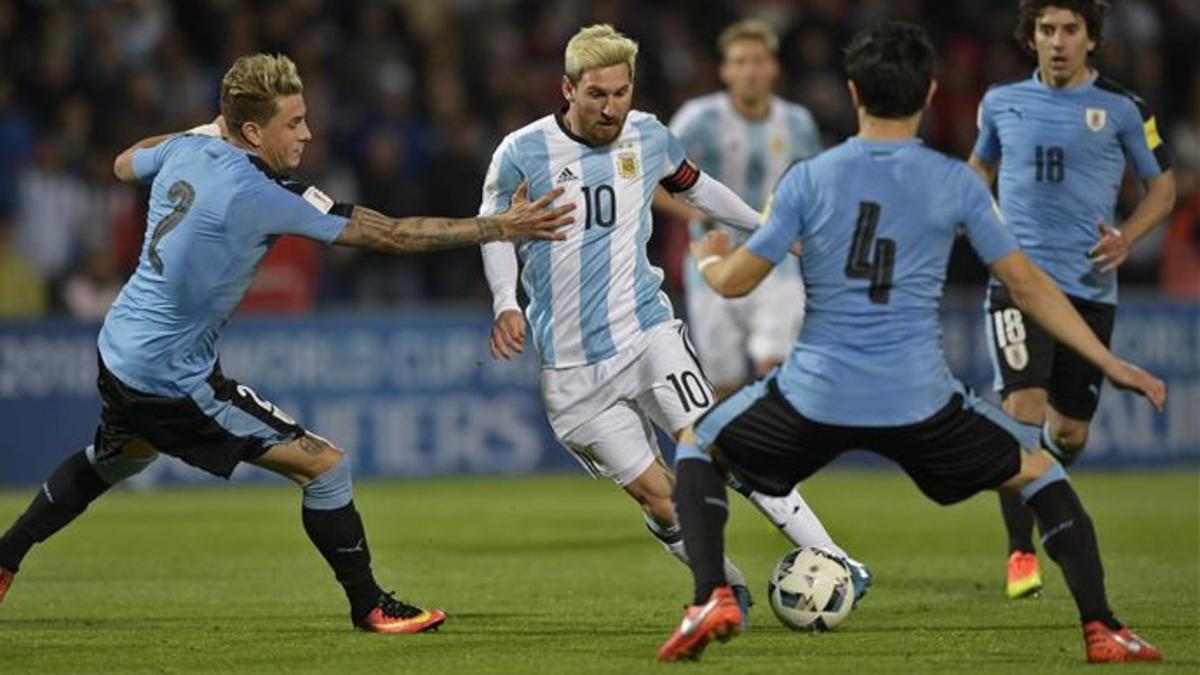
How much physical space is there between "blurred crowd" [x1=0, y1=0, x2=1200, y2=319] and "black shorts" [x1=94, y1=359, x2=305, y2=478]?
29.6 feet

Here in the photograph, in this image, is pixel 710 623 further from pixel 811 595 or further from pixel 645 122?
pixel 645 122

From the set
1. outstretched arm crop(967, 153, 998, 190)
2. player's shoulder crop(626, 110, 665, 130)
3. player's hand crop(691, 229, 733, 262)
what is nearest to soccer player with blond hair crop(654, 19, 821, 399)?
outstretched arm crop(967, 153, 998, 190)

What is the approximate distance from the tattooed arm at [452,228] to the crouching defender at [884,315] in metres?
0.94

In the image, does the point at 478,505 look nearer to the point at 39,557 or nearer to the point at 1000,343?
the point at 39,557

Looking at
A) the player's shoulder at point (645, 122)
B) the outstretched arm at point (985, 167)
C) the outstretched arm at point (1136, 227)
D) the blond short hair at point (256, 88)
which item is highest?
the blond short hair at point (256, 88)

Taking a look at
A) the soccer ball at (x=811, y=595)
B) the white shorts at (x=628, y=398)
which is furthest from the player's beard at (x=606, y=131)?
the soccer ball at (x=811, y=595)

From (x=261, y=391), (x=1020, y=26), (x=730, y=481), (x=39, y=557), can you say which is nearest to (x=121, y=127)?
(x=261, y=391)

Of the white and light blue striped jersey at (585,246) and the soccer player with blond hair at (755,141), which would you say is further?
the soccer player with blond hair at (755,141)

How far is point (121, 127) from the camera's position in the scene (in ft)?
59.7

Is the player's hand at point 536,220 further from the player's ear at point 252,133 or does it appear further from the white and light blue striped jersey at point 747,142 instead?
the white and light blue striped jersey at point 747,142

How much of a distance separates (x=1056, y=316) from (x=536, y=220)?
1.96 meters

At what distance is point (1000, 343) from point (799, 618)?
203 centimetres

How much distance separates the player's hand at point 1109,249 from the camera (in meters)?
9.13

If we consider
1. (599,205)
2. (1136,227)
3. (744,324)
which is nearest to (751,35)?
(744,324)
